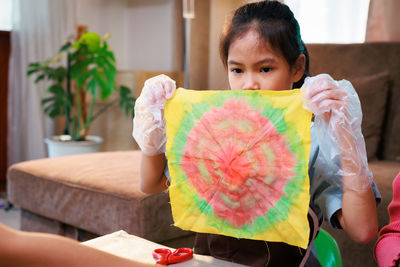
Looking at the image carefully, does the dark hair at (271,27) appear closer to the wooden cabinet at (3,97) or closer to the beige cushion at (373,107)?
the beige cushion at (373,107)

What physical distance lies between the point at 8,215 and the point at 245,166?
100 inches

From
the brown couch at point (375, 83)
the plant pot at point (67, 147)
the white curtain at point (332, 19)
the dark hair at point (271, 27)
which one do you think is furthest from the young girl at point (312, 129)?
the plant pot at point (67, 147)

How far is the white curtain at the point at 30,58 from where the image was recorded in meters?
3.39

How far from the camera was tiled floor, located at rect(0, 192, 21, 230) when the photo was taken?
2768 millimetres

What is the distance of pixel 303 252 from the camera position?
950mm

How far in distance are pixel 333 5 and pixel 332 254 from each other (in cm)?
212

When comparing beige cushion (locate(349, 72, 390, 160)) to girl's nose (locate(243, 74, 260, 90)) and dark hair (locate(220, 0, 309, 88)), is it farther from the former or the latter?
girl's nose (locate(243, 74, 260, 90))

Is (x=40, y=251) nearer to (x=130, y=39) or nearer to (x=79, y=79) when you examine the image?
(x=79, y=79)

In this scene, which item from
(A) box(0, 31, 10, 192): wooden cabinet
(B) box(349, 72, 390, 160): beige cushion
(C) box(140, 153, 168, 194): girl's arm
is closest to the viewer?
(C) box(140, 153, 168, 194): girl's arm

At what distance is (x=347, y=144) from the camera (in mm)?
807

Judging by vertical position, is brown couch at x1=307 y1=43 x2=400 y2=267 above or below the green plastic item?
above

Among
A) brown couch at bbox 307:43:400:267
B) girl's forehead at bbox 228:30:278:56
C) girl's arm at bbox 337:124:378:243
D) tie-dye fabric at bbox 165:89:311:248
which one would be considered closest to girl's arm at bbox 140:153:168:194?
tie-dye fabric at bbox 165:89:311:248

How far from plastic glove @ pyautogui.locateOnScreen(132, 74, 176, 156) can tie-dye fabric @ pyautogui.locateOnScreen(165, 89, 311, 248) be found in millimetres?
87

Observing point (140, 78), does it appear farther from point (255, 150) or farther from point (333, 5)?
point (255, 150)
